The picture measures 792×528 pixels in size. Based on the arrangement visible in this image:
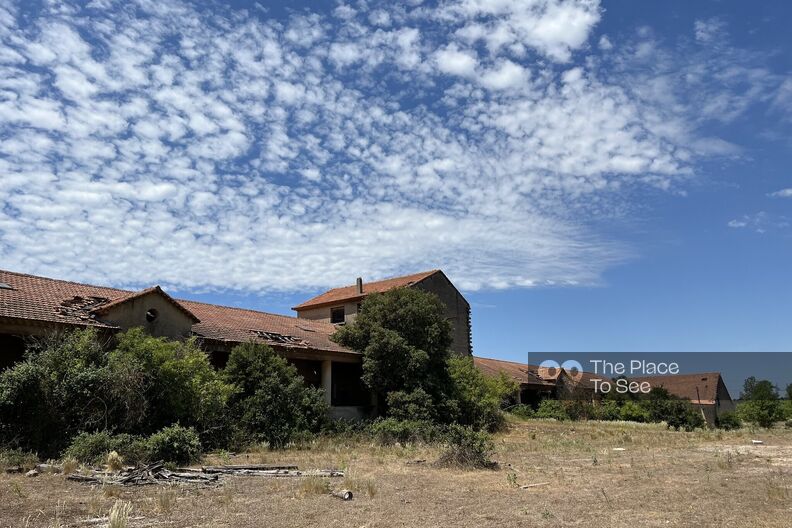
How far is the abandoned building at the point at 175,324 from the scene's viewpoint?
15.3 metres

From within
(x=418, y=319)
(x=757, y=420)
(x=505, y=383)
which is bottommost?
(x=757, y=420)

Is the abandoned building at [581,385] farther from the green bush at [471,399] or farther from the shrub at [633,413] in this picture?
the green bush at [471,399]

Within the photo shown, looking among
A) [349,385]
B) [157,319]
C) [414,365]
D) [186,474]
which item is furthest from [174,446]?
[349,385]

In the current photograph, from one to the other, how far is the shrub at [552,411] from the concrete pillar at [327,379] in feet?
59.0

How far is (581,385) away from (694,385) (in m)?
13.3

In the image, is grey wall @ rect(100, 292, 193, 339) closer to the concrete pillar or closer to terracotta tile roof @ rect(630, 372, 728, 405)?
the concrete pillar

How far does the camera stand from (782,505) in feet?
29.2

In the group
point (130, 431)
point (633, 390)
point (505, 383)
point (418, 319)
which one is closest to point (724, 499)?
point (130, 431)

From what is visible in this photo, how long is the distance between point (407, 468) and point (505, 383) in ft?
74.8

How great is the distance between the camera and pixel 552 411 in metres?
36.8

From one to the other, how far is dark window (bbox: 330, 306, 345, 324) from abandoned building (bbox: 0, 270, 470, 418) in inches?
163

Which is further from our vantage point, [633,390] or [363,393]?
[633,390]

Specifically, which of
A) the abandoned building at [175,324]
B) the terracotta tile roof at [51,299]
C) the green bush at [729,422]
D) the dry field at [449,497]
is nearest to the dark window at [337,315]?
the abandoned building at [175,324]

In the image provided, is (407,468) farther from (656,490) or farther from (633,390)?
(633,390)
